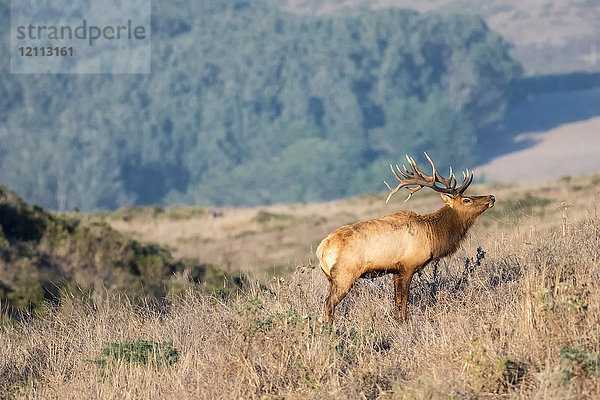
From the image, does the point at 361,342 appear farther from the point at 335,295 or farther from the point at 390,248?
the point at 390,248

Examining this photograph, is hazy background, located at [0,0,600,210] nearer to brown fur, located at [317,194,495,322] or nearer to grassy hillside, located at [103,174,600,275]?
grassy hillside, located at [103,174,600,275]

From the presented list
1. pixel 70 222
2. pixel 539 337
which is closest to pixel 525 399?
pixel 539 337

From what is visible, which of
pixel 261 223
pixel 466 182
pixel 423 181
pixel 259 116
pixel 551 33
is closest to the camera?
pixel 423 181

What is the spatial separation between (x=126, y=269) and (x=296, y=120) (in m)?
106

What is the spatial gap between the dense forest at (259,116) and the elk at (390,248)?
4000 inches

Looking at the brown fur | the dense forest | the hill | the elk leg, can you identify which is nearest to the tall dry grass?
the elk leg

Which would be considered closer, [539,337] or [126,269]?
[539,337]

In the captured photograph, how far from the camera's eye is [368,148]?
11838cm

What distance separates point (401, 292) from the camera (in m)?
7.13

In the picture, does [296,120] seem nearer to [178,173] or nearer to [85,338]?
[178,173]

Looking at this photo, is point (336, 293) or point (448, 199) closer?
point (336, 293)

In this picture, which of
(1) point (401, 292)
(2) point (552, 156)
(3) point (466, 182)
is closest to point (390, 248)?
(1) point (401, 292)

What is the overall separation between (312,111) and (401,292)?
118m

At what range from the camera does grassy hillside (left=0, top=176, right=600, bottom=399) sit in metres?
5.59
